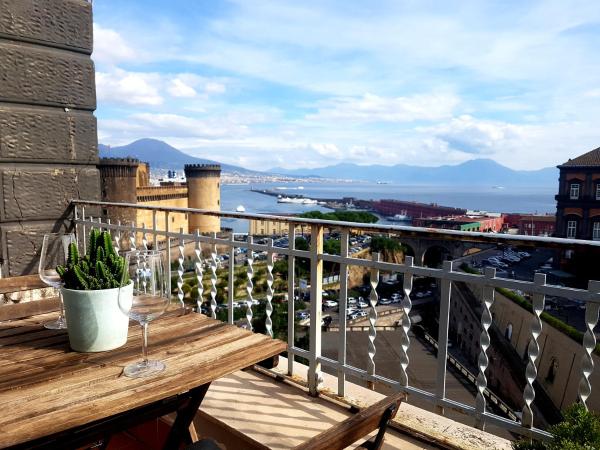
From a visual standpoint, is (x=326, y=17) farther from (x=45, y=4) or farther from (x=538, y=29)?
(x=538, y=29)

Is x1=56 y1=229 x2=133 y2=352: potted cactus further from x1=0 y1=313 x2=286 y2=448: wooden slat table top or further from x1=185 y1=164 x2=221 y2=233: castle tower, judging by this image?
x1=185 y1=164 x2=221 y2=233: castle tower

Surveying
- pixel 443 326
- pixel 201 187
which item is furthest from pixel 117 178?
pixel 443 326

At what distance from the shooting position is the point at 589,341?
1563 mm

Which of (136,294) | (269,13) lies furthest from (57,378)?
(269,13)

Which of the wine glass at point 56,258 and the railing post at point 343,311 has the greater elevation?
the wine glass at point 56,258

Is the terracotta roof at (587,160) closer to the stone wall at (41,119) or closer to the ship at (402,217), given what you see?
the ship at (402,217)

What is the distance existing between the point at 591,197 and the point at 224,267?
30.6 metres

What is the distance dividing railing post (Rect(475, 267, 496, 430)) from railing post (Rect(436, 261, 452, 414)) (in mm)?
148

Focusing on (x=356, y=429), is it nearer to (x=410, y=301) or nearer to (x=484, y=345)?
(x=484, y=345)

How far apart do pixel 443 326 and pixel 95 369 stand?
148 centimetres

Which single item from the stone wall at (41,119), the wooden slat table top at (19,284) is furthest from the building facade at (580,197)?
the wooden slat table top at (19,284)

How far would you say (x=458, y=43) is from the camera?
3372cm

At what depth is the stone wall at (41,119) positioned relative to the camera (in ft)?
10.8

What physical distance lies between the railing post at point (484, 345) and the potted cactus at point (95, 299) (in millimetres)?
1384
